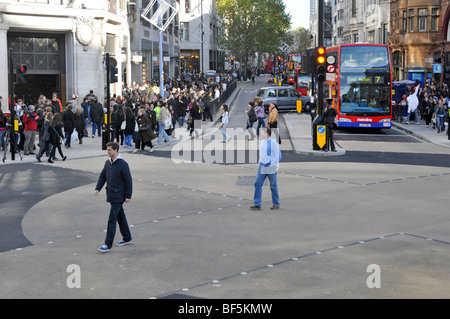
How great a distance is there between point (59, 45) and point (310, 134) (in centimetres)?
1465

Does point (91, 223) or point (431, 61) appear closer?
point (91, 223)

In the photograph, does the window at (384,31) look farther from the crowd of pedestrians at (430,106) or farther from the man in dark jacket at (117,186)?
the man in dark jacket at (117,186)

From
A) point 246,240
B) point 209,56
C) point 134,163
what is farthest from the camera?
point 209,56

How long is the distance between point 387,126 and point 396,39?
2833 centimetres

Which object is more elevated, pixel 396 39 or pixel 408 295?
pixel 396 39

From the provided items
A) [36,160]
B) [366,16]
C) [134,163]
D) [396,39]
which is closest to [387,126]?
[134,163]

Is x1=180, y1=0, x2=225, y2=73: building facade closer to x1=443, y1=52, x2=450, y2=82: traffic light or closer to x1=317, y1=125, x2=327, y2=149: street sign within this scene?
x1=443, y1=52, x2=450, y2=82: traffic light

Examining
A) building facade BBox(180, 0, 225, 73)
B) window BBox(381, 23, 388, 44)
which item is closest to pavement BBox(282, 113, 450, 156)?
window BBox(381, 23, 388, 44)

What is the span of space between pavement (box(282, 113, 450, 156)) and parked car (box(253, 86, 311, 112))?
308cm

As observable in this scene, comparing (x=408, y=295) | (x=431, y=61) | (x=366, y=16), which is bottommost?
(x=408, y=295)

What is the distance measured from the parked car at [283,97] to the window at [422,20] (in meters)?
→ 14.3

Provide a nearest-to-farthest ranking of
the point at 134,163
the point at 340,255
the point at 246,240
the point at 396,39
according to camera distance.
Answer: the point at 340,255
the point at 246,240
the point at 134,163
the point at 396,39

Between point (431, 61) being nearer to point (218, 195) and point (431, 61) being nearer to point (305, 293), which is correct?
point (218, 195)

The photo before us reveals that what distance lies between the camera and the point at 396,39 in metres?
58.0
